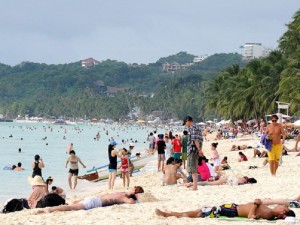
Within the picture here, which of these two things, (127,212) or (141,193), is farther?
(141,193)

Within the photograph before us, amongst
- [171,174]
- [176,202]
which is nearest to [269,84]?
[171,174]

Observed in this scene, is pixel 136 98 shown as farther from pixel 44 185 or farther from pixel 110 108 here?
pixel 44 185

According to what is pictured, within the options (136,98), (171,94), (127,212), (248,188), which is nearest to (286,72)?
(248,188)

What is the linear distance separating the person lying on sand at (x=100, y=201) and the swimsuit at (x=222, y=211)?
1.86 m

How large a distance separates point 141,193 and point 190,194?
1.54 m

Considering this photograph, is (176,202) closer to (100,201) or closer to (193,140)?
(193,140)

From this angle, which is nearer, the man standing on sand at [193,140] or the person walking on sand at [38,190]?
the man standing on sand at [193,140]

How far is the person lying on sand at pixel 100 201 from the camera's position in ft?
35.1

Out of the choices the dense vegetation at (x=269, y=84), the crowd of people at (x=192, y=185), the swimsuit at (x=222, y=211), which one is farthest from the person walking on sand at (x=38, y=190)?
the dense vegetation at (x=269, y=84)

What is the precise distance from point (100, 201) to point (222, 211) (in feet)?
7.32

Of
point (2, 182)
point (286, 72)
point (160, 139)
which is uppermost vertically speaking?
point (286, 72)

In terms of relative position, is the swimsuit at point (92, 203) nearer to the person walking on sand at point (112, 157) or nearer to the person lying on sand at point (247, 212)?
the person lying on sand at point (247, 212)

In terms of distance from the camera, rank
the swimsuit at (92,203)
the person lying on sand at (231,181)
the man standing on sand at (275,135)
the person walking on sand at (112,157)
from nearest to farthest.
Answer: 1. the swimsuit at (92,203)
2. the person lying on sand at (231,181)
3. the man standing on sand at (275,135)
4. the person walking on sand at (112,157)

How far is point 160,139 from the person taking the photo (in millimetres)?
20625
